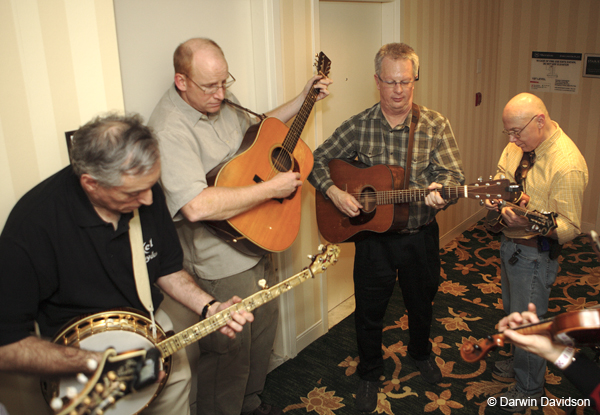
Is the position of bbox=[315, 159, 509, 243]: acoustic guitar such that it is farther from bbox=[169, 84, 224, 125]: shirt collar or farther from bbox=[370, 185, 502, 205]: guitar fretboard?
bbox=[169, 84, 224, 125]: shirt collar

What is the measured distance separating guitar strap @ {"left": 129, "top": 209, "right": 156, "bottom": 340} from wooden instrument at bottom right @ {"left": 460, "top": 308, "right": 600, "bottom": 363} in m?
1.19

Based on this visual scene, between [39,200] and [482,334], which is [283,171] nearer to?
[39,200]

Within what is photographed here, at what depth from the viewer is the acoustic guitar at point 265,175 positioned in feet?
6.95

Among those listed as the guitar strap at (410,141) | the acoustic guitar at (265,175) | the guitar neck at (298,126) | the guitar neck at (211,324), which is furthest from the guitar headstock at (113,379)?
the guitar strap at (410,141)

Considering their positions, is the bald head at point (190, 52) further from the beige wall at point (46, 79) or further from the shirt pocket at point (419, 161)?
the shirt pocket at point (419, 161)

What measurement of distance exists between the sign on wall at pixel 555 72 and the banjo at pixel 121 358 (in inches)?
169

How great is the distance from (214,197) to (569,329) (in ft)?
4.44

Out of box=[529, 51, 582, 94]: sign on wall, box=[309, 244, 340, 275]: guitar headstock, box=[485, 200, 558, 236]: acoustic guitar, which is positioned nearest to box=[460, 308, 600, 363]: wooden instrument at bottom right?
box=[309, 244, 340, 275]: guitar headstock

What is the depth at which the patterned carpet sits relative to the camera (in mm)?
2617

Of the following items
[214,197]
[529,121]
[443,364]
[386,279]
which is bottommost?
[443,364]

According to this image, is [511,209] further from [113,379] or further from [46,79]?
[46,79]

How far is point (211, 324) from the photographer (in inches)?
70.0

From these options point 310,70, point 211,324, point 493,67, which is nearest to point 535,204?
point 310,70

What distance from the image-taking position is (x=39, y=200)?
152 centimetres
